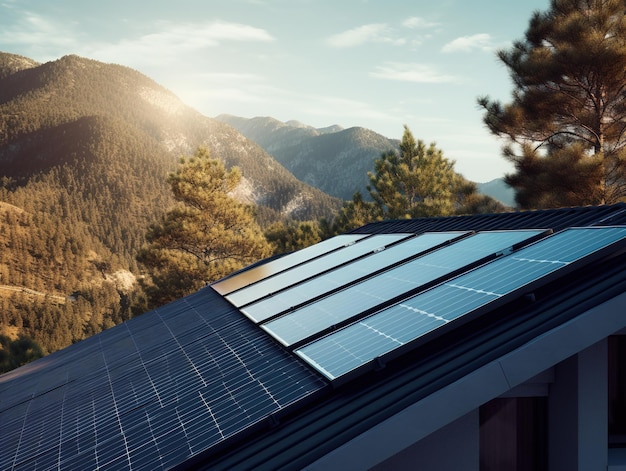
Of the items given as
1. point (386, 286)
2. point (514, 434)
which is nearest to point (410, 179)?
point (386, 286)

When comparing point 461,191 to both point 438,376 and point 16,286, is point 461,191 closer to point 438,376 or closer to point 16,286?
point 438,376

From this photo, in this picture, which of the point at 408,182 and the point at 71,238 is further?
the point at 71,238

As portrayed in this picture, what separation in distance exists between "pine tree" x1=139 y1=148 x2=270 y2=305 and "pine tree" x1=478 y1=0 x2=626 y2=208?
70.1 ft

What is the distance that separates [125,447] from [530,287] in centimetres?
480

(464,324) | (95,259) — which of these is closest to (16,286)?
(95,259)

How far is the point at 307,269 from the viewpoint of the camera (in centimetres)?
1238

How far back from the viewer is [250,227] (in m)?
47.3

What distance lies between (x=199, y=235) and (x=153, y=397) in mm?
36207

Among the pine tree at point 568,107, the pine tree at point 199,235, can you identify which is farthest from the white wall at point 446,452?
the pine tree at point 199,235

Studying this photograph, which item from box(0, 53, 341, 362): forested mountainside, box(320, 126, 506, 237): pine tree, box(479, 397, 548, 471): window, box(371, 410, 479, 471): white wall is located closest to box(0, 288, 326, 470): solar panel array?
box(371, 410, 479, 471): white wall

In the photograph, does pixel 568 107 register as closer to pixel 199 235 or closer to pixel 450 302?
pixel 199 235

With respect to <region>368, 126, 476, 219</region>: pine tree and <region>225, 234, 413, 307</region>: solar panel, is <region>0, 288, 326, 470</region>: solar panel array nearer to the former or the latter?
<region>225, 234, 413, 307</region>: solar panel

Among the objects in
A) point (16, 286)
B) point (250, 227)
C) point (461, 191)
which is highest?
point (461, 191)

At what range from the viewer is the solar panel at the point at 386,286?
7.45m
